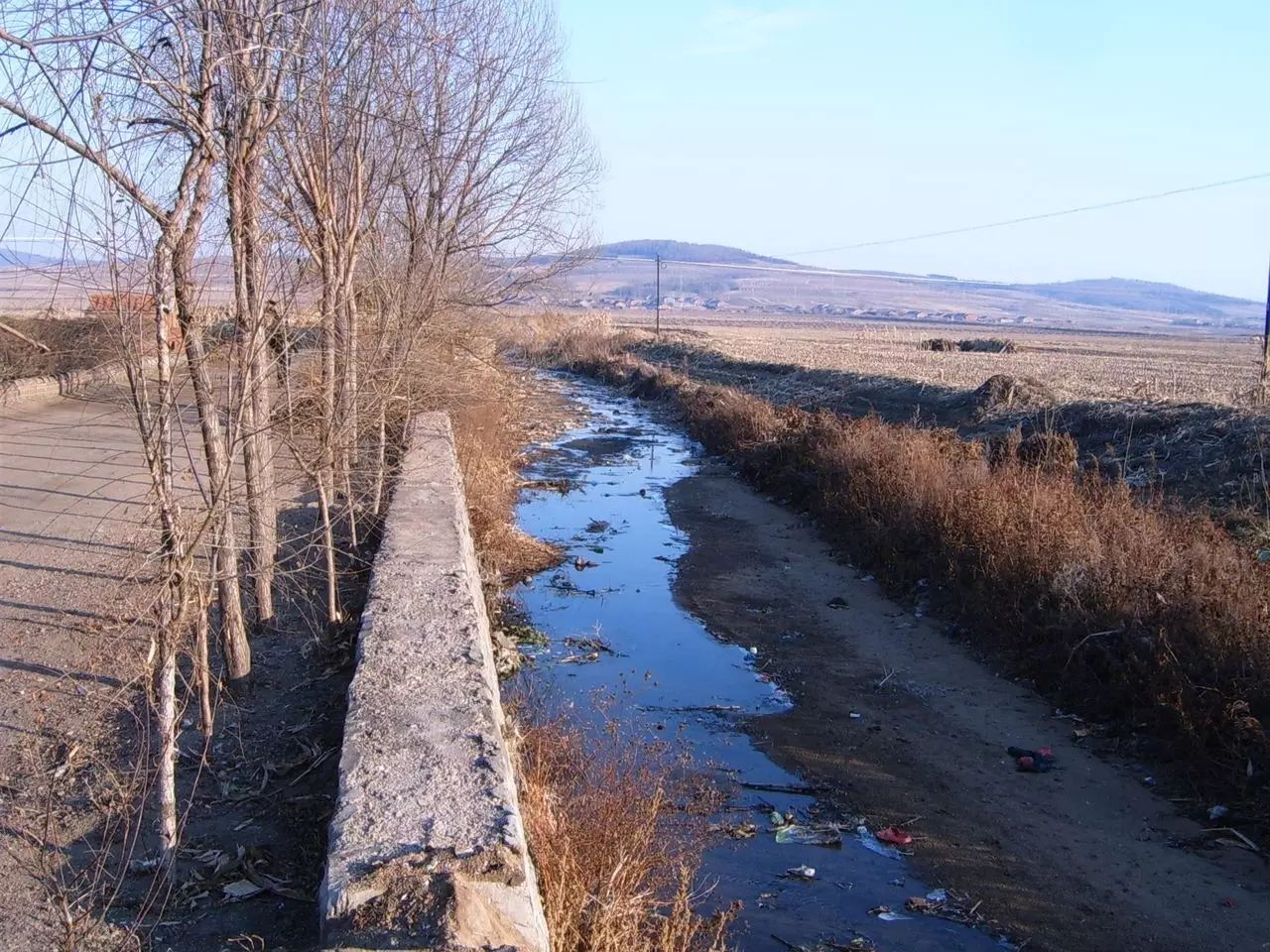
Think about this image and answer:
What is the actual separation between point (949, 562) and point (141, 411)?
743 cm

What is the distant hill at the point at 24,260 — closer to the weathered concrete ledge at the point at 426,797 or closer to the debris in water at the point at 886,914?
the weathered concrete ledge at the point at 426,797

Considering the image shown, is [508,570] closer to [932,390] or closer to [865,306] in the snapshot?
[932,390]

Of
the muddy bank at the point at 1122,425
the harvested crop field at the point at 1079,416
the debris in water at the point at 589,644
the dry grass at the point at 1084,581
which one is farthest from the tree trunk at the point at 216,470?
the muddy bank at the point at 1122,425

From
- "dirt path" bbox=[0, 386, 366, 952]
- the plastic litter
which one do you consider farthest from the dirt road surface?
the plastic litter

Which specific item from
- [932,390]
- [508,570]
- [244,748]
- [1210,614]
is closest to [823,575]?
[508,570]

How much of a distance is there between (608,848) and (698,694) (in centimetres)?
368

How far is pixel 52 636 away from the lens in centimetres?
598

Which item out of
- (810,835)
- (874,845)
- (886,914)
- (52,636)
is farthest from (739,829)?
(52,636)

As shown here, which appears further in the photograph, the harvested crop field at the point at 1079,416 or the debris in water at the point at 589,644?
the harvested crop field at the point at 1079,416

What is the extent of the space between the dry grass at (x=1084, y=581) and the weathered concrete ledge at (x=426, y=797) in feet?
13.2

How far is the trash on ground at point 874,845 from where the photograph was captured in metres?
5.35

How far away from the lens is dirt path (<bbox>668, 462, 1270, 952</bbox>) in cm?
483

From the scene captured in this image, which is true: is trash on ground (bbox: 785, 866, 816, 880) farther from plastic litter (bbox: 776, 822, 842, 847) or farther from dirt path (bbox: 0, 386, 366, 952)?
dirt path (bbox: 0, 386, 366, 952)

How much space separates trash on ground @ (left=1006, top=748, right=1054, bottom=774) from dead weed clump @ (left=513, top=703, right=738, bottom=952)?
2088mm
